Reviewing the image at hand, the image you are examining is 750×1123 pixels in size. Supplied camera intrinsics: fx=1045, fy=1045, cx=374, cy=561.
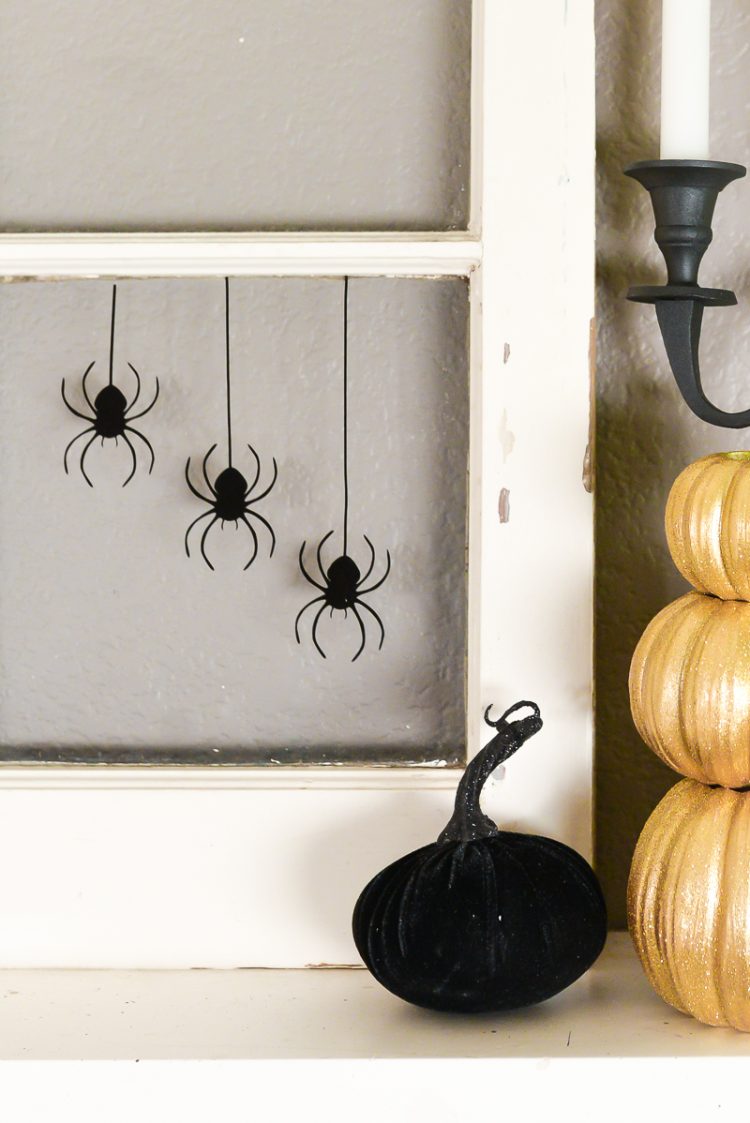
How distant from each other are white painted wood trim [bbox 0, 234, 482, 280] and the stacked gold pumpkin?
0.24 meters

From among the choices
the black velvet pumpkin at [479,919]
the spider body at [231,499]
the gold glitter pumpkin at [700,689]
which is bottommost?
the black velvet pumpkin at [479,919]

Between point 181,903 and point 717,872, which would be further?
point 181,903

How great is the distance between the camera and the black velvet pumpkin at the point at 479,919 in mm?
569

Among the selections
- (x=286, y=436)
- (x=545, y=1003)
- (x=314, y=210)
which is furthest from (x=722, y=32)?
(x=545, y=1003)

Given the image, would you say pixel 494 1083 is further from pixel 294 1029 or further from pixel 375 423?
pixel 375 423

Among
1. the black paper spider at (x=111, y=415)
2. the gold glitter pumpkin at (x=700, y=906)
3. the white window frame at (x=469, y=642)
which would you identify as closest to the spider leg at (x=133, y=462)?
the black paper spider at (x=111, y=415)

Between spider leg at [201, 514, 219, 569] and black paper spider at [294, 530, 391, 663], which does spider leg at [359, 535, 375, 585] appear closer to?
black paper spider at [294, 530, 391, 663]

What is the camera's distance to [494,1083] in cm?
56

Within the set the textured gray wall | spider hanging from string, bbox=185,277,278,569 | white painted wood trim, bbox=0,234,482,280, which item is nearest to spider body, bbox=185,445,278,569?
spider hanging from string, bbox=185,277,278,569

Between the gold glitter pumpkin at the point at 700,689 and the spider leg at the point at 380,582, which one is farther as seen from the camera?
the spider leg at the point at 380,582

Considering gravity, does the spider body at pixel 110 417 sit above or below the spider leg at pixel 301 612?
above

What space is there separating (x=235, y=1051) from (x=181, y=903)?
14 cm

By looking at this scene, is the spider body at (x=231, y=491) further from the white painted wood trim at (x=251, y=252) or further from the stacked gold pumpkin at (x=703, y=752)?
the stacked gold pumpkin at (x=703, y=752)

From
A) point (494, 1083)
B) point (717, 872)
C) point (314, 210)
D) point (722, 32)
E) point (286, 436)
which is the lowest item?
point (494, 1083)
